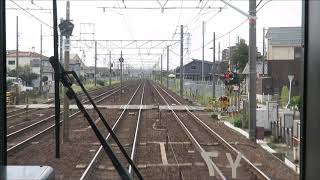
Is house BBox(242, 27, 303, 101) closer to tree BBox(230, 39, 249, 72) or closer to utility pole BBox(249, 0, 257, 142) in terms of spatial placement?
utility pole BBox(249, 0, 257, 142)

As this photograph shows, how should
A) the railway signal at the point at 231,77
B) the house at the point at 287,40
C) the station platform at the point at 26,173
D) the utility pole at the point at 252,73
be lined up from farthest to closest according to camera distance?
the railway signal at the point at 231,77
the utility pole at the point at 252,73
the house at the point at 287,40
the station platform at the point at 26,173

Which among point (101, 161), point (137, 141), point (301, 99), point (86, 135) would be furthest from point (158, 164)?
point (301, 99)

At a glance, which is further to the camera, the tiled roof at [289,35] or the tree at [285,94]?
the tree at [285,94]

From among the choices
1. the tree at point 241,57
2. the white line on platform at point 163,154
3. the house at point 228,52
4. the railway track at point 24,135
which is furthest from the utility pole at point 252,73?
the house at point 228,52

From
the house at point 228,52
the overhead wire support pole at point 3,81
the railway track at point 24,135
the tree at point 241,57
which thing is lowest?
the railway track at point 24,135

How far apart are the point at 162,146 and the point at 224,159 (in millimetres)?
2510

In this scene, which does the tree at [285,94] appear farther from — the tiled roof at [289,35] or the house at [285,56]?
the tiled roof at [289,35]

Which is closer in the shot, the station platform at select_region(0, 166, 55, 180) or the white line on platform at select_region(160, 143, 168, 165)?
the station platform at select_region(0, 166, 55, 180)

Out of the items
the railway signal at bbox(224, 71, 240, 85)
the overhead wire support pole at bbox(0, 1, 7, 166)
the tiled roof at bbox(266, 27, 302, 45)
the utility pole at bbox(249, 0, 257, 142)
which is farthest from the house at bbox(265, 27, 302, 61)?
the railway signal at bbox(224, 71, 240, 85)

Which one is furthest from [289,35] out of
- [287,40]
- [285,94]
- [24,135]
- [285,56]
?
[24,135]

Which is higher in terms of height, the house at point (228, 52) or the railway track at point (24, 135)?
the house at point (228, 52)

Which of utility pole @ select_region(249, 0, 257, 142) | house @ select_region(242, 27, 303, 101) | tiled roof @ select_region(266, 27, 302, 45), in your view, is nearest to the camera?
house @ select_region(242, 27, 303, 101)

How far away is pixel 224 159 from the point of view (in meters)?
10.0

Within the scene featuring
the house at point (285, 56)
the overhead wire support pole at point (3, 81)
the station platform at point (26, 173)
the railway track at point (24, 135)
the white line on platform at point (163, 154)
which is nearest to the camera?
the station platform at point (26, 173)
